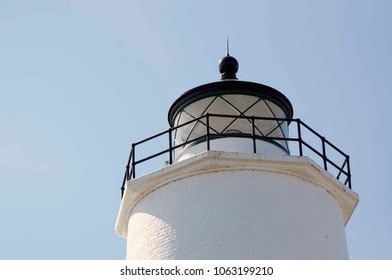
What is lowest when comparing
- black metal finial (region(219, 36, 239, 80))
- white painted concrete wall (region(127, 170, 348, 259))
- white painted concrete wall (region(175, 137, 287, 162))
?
white painted concrete wall (region(127, 170, 348, 259))

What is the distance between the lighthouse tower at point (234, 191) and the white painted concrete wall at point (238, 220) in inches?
0.4

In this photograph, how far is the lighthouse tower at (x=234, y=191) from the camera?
9930 millimetres

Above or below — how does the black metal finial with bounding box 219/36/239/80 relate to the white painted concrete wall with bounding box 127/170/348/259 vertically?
above

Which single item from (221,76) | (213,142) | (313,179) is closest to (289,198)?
(313,179)

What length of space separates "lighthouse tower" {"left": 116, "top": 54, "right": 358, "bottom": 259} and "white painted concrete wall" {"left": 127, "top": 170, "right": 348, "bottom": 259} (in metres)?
Result: 0.01

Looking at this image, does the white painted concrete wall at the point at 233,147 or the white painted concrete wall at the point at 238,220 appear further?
the white painted concrete wall at the point at 233,147

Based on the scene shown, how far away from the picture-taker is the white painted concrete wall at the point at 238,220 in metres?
9.86

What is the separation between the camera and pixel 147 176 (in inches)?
412

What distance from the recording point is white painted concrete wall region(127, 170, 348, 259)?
32.3 ft

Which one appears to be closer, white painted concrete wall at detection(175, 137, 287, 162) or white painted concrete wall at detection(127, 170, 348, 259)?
white painted concrete wall at detection(127, 170, 348, 259)

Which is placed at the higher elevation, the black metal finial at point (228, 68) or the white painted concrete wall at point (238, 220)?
the black metal finial at point (228, 68)

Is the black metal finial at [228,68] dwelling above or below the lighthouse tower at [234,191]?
above

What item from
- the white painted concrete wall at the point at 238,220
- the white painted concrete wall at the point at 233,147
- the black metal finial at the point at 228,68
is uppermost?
the black metal finial at the point at 228,68

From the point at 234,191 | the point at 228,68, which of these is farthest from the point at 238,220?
the point at 228,68
